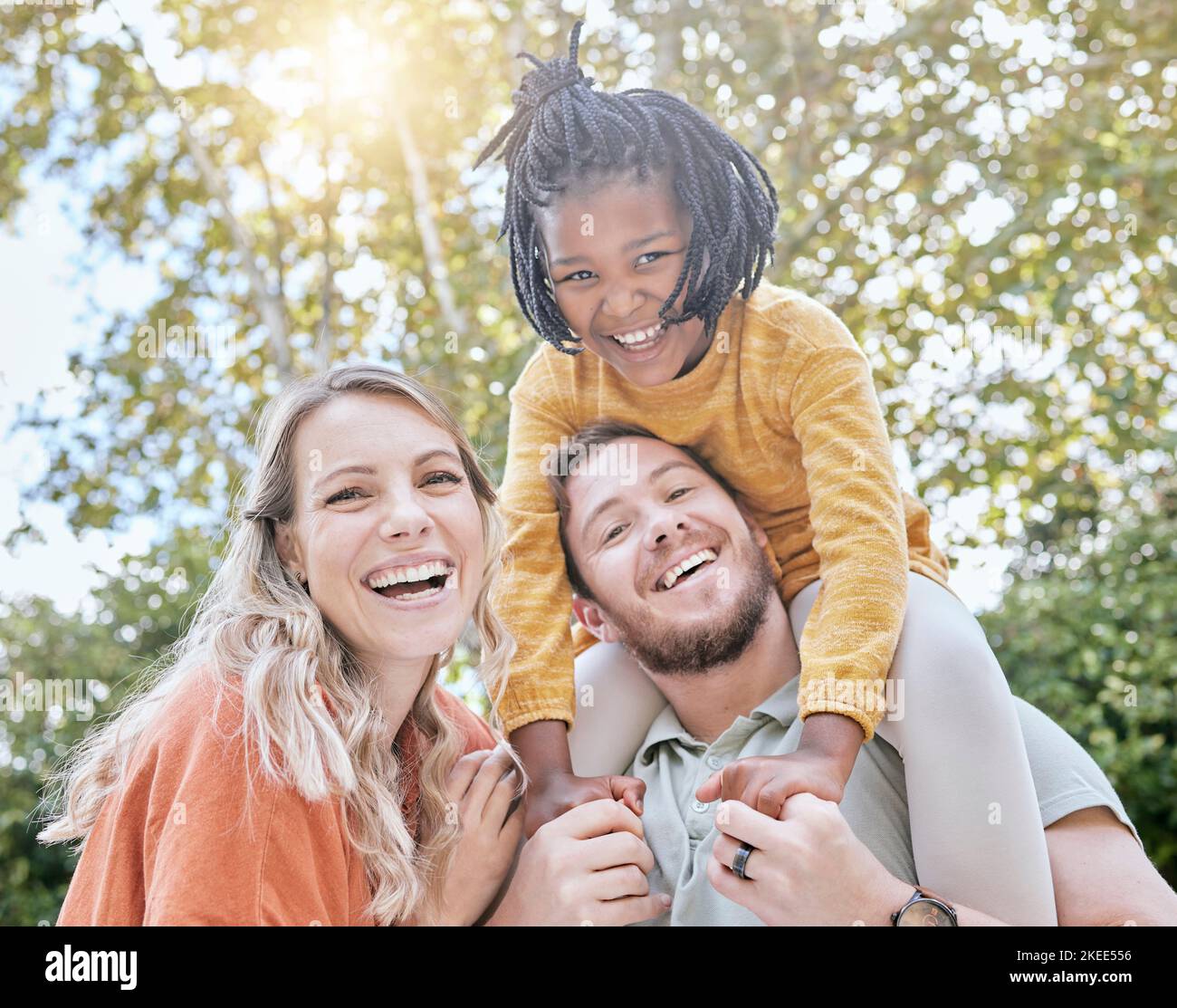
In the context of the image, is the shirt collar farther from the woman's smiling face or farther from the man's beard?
the woman's smiling face

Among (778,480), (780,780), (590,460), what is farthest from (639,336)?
(780,780)

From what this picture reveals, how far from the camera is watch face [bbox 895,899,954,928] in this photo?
5.51 ft

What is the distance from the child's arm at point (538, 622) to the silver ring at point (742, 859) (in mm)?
256

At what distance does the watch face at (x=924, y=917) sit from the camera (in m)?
1.68

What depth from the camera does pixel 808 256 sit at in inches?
218

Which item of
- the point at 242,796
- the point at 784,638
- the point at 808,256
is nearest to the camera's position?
the point at 242,796

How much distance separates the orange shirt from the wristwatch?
79 cm

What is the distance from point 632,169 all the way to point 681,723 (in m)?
1.03

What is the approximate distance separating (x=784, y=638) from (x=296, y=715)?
0.92 m

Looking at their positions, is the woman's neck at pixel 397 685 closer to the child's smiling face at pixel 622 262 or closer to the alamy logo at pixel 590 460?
the alamy logo at pixel 590 460

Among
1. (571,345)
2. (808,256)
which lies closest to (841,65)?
(808,256)

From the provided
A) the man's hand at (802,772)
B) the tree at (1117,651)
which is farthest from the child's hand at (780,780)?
the tree at (1117,651)

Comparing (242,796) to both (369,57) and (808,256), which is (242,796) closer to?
(808,256)
